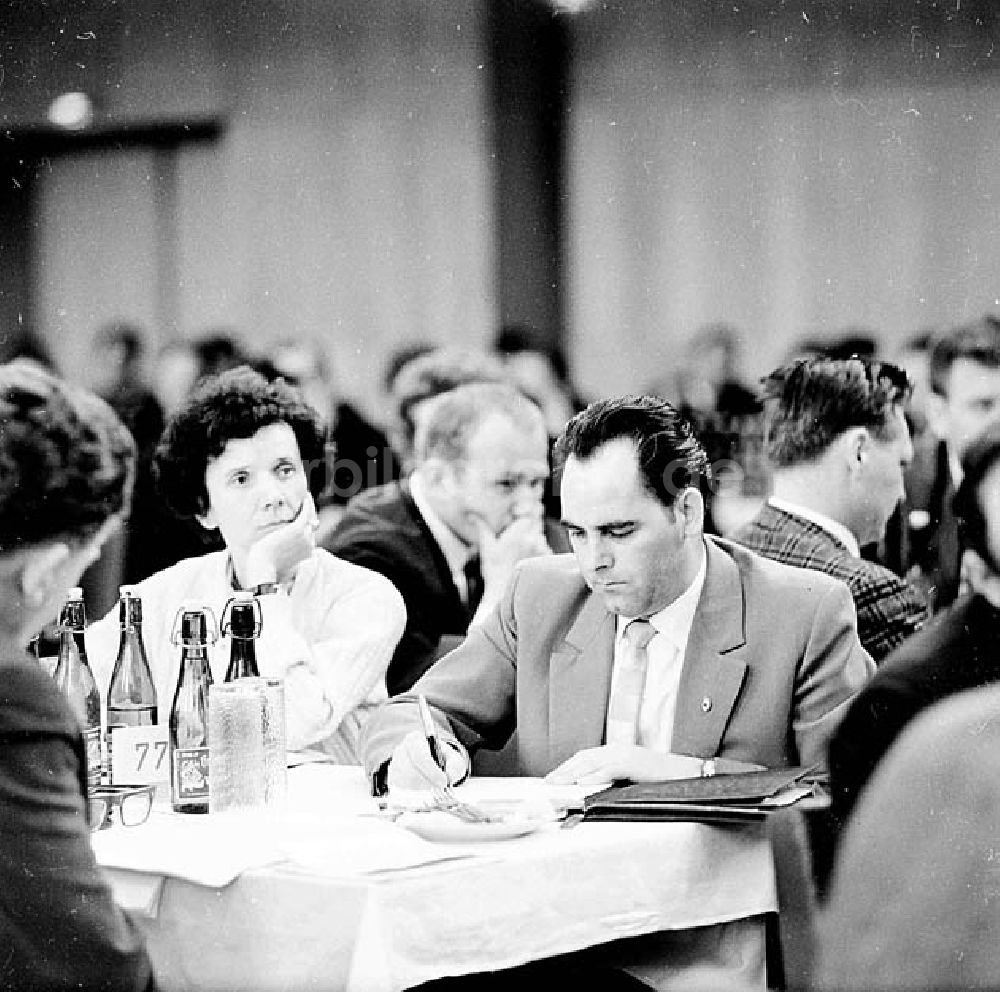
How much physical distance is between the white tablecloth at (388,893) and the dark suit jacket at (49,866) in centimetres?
12

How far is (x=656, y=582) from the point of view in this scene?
270 centimetres

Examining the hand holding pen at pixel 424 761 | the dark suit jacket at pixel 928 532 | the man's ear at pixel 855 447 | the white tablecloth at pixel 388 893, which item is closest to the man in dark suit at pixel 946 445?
the dark suit jacket at pixel 928 532

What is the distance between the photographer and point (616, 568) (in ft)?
8.83

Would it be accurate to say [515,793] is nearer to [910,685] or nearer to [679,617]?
[679,617]

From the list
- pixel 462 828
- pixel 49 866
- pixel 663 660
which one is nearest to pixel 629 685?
pixel 663 660

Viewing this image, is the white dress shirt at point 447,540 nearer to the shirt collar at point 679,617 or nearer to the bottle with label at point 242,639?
the shirt collar at point 679,617

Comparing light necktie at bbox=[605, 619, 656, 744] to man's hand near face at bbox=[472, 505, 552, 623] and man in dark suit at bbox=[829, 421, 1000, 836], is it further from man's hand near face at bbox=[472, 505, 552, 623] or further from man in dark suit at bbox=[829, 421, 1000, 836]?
man's hand near face at bbox=[472, 505, 552, 623]

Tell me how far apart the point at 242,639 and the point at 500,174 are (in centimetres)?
101

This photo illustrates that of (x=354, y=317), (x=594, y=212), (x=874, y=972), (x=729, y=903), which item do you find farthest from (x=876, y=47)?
(x=874, y=972)

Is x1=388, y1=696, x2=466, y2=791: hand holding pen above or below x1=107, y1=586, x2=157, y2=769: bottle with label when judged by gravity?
below

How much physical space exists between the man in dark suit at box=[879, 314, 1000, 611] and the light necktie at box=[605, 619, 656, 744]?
18.2 inches

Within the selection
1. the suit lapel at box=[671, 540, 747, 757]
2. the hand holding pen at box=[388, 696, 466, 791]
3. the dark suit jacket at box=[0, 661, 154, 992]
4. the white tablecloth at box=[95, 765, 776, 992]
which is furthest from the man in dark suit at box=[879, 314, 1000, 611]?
the dark suit jacket at box=[0, 661, 154, 992]

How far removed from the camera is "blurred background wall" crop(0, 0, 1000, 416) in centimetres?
278

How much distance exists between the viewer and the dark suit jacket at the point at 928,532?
9.01 feet
